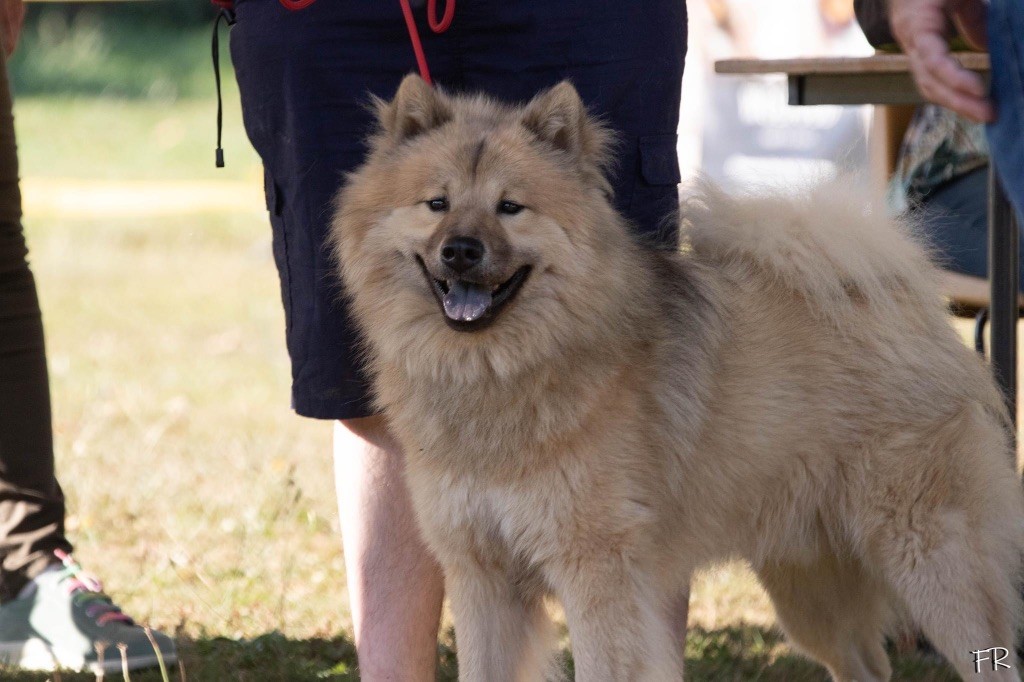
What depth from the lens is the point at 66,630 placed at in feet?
9.79

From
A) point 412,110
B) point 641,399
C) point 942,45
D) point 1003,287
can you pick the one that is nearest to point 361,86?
point 412,110

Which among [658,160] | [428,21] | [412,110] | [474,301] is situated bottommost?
[474,301]

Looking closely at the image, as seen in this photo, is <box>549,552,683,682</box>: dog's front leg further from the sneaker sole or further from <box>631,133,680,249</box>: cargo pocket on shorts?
the sneaker sole

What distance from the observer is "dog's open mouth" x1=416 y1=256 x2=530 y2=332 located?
2.35 metres

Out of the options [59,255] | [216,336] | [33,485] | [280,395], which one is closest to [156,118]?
[59,255]

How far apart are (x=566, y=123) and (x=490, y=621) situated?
1.00m

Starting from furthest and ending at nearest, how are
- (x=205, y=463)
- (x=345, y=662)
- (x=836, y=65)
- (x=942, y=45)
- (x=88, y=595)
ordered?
(x=205, y=463) → (x=345, y=662) → (x=88, y=595) → (x=836, y=65) → (x=942, y=45)

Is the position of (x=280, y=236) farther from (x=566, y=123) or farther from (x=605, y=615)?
(x=605, y=615)

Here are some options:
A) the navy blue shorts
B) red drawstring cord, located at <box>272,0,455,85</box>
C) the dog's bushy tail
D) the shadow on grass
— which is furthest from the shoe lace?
the dog's bushy tail

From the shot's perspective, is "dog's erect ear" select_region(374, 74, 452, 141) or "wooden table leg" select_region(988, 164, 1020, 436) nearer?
"dog's erect ear" select_region(374, 74, 452, 141)

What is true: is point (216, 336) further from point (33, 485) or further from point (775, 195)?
point (775, 195)

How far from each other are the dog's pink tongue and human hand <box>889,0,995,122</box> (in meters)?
0.96

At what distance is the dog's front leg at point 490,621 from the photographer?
96.3 inches

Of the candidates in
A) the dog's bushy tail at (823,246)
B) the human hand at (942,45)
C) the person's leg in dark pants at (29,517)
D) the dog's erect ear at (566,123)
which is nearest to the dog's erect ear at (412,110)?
the dog's erect ear at (566,123)
